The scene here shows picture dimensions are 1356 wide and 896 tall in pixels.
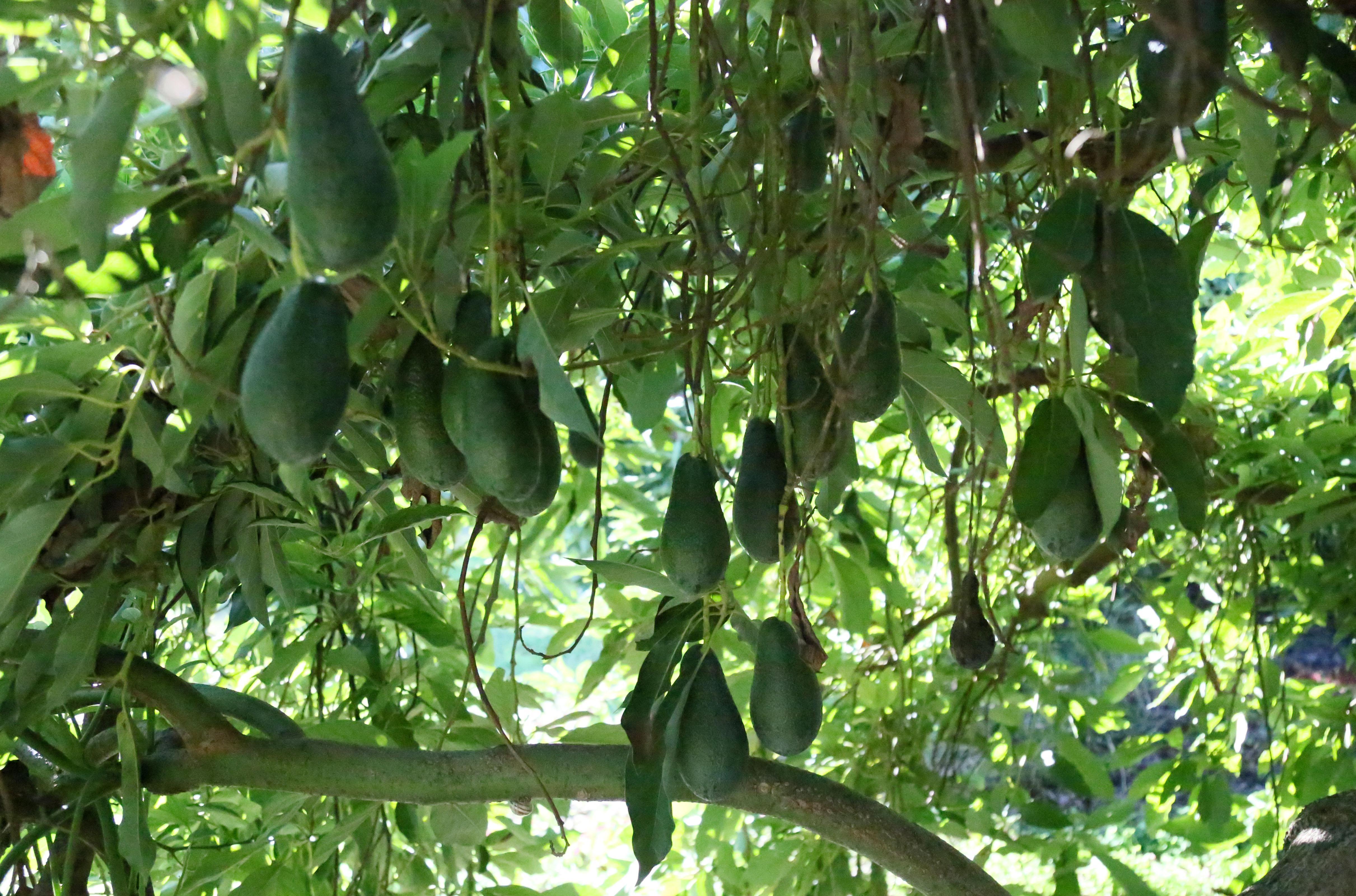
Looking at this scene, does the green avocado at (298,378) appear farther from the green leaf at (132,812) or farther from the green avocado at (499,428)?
the green leaf at (132,812)

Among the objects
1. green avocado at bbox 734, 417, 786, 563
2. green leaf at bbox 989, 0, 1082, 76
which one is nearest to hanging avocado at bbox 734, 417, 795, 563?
green avocado at bbox 734, 417, 786, 563

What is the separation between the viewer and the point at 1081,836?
119 cm

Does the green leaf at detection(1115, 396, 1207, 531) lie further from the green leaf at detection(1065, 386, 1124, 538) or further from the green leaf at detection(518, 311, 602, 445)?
the green leaf at detection(518, 311, 602, 445)

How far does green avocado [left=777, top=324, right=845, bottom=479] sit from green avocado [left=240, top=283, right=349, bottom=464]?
0.26 metres

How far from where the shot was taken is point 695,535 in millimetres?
571

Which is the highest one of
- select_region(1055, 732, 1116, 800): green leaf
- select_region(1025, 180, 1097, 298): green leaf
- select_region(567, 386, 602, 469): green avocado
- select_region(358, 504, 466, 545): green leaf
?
select_region(1055, 732, 1116, 800): green leaf

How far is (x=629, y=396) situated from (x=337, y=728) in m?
0.37

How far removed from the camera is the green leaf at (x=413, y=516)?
2.20 feet

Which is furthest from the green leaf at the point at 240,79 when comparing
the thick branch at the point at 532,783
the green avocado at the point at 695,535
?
the thick branch at the point at 532,783

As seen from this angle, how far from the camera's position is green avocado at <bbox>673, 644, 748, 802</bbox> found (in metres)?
0.60

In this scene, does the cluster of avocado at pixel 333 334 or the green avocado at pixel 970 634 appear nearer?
the cluster of avocado at pixel 333 334

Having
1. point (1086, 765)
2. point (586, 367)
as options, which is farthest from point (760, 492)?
point (1086, 765)

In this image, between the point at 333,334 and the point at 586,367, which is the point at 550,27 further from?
the point at 333,334

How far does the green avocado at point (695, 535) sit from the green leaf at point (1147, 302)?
0.62 ft
